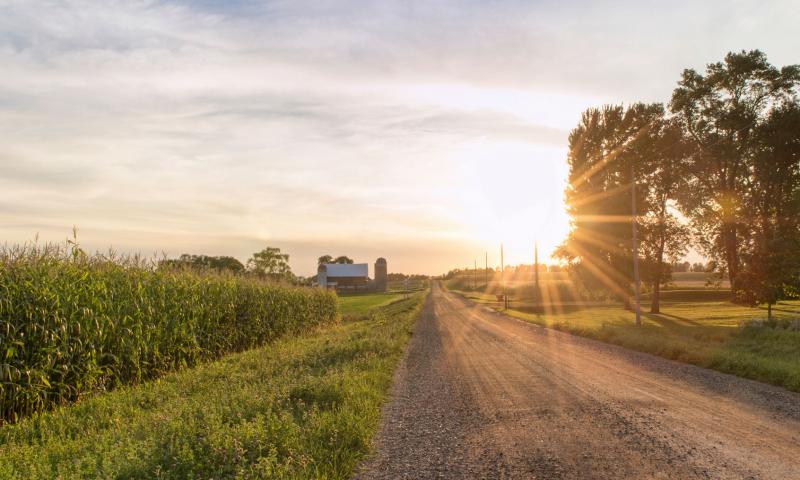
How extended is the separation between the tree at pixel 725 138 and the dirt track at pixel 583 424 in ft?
106

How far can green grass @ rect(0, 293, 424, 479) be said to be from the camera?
6.05 m

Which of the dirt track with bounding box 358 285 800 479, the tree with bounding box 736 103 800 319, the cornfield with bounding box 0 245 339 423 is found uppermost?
the tree with bounding box 736 103 800 319

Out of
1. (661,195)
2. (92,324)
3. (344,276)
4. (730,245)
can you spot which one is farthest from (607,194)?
(344,276)

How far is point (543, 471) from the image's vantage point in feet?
20.4

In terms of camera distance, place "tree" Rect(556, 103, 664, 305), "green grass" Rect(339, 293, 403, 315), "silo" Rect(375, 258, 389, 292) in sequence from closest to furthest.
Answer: "tree" Rect(556, 103, 664, 305) < "green grass" Rect(339, 293, 403, 315) < "silo" Rect(375, 258, 389, 292)

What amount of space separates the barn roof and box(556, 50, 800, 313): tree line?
7997cm

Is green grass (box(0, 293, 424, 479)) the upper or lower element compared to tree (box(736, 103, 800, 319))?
lower

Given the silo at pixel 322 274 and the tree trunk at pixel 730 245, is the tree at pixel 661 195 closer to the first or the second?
the tree trunk at pixel 730 245

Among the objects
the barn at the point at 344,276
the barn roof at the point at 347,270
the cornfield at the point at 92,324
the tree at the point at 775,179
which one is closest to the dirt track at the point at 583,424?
the cornfield at the point at 92,324

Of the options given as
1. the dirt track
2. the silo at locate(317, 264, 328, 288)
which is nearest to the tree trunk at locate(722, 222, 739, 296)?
the dirt track

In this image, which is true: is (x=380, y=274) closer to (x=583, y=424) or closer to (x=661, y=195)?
(x=661, y=195)

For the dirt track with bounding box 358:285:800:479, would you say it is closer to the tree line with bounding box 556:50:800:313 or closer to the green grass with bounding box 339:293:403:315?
the tree line with bounding box 556:50:800:313

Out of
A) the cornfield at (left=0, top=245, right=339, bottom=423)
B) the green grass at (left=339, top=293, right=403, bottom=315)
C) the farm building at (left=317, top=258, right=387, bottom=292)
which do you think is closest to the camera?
the cornfield at (left=0, top=245, right=339, bottom=423)

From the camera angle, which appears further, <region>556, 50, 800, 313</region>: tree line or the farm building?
the farm building
